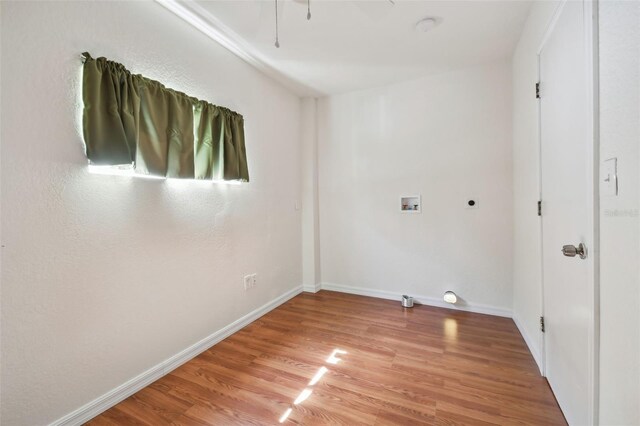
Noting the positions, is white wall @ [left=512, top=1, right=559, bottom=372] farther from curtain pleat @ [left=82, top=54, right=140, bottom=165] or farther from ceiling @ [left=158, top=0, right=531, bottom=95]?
curtain pleat @ [left=82, top=54, right=140, bottom=165]

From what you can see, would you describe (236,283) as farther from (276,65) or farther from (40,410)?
(276,65)

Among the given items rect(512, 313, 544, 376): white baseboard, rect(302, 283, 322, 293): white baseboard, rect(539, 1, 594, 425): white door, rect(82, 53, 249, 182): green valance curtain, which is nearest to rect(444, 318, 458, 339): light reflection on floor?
rect(512, 313, 544, 376): white baseboard

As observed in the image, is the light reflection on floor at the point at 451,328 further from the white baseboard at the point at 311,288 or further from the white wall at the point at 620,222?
the white baseboard at the point at 311,288

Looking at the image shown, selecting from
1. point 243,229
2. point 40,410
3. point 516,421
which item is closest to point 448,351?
point 516,421

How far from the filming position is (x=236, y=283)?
252 centimetres

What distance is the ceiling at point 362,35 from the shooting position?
192 cm

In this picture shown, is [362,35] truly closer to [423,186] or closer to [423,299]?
[423,186]

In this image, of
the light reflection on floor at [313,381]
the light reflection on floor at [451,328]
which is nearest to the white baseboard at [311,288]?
the light reflection on floor at [313,381]

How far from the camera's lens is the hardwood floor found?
1.49 metres

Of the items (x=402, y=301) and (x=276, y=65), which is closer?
(x=276, y=65)

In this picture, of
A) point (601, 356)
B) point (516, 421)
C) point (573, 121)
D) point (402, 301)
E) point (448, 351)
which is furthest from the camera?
point (402, 301)

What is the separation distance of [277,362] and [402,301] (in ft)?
5.40

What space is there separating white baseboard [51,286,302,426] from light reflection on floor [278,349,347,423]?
3.13 feet

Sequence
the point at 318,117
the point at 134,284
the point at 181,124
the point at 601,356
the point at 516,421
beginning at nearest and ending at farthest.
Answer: the point at 601,356, the point at 516,421, the point at 134,284, the point at 181,124, the point at 318,117
